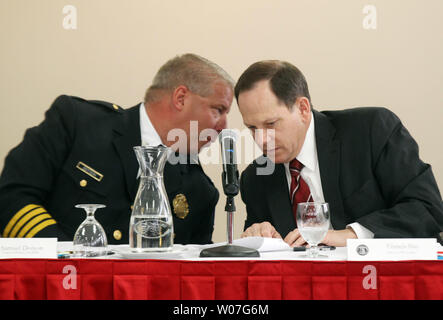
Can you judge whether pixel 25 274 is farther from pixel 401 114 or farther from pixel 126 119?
pixel 401 114

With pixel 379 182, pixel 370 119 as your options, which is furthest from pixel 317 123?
pixel 379 182

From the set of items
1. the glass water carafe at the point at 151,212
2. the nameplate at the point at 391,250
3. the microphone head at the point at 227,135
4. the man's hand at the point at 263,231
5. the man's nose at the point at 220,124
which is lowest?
Answer: the man's hand at the point at 263,231

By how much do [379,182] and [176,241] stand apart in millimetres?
794

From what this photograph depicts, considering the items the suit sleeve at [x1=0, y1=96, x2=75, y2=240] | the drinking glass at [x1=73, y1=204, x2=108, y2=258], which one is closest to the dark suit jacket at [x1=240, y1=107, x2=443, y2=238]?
the suit sleeve at [x1=0, y1=96, x2=75, y2=240]

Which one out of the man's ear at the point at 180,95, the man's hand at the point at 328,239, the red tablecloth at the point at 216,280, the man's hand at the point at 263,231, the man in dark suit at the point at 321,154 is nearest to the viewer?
the red tablecloth at the point at 216,280

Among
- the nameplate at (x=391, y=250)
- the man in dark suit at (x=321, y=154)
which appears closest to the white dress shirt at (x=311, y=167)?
the man in dark suit at (x=321, y=154)

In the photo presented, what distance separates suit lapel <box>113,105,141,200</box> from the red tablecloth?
958 mm

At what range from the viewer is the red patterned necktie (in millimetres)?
1912

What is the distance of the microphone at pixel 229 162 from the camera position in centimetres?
123

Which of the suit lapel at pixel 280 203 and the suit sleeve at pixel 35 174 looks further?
the suit lapel at pixel 280 203

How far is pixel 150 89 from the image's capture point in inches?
91.8

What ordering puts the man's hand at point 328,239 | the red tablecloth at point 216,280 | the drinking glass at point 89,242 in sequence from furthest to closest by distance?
1. the man's hand at point 328,239
2. the drinking glass at point 89,242
3. the red tablecloth at point 216,280

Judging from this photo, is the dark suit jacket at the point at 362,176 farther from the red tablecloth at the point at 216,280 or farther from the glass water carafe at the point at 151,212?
the glass water carafe at the point at 151,212

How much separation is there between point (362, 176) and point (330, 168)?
0.11 meters
